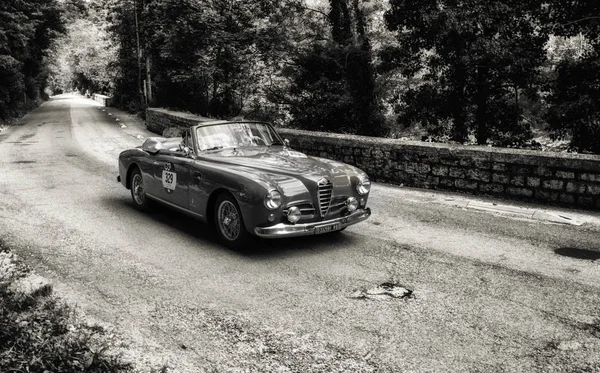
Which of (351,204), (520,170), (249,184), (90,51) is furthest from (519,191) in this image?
(90,51)

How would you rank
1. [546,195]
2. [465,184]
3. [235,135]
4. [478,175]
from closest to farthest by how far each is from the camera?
[235,135], [546,195], [478,175], [465,184]

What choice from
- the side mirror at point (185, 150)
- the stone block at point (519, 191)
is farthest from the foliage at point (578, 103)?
the side mirror at point (185, 150)

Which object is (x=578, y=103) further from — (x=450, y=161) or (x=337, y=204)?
(x=337, y=204)

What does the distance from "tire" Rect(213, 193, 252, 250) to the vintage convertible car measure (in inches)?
0.4

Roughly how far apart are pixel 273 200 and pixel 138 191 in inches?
129

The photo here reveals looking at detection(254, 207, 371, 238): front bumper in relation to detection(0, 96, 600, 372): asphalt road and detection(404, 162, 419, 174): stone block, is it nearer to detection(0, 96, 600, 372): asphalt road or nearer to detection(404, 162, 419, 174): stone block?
detection(0, 96, 600, 372): asphalt road

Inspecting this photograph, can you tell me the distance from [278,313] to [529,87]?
1140cm

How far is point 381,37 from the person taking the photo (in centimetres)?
1653

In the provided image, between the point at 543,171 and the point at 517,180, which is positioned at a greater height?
the point at 543,171

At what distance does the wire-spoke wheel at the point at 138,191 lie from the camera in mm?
7652

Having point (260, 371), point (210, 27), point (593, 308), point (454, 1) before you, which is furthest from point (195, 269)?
point (210, 27)

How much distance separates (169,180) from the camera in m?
6.88

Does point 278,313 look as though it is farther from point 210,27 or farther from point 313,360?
point 210,27

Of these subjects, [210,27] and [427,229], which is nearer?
[427,229]
